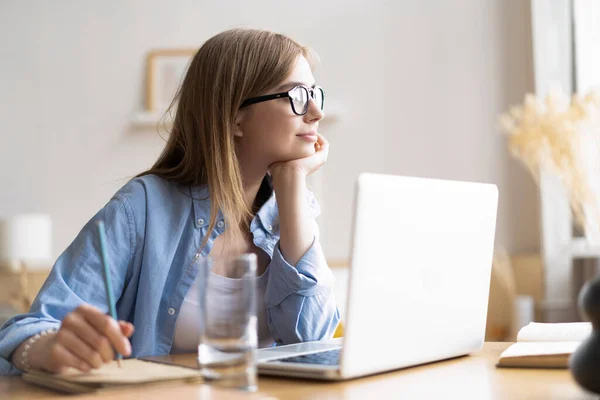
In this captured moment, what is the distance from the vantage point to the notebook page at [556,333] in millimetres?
1275

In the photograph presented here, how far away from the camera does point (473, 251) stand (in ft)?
3.95

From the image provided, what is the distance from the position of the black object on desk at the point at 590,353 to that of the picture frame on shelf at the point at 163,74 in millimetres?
3804

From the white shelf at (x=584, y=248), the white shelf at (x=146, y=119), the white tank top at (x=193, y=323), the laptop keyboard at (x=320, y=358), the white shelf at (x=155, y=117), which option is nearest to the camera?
the laptop keyboard at (x=320, y=358)

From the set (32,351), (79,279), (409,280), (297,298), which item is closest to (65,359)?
(32,351)

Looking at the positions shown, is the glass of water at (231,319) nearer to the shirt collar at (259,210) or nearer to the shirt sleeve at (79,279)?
the shirt sleeve at (79,279)

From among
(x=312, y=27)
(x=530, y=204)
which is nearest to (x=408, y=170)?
(x=530, y=204)

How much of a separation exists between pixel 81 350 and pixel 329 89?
3455 millimetres

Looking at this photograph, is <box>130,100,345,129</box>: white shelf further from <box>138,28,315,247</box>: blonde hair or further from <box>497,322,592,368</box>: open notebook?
<box>497,322,592,368</box>: open notebook

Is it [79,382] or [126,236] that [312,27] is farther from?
[79,382]

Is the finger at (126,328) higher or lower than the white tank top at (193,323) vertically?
higher

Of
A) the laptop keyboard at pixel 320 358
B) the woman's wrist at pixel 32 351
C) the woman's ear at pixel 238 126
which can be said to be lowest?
the laptop keyboard at pixel 320 358

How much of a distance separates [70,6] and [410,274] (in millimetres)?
3935

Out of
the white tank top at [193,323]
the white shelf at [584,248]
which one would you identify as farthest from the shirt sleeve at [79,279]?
the white shelf at [584,248]

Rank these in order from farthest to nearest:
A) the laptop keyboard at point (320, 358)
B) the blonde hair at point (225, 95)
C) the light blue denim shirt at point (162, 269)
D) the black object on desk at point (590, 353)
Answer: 1. the blonde hair at point (225, 95)
2. the light blue denim shirt at point (162, 269)
3. the laptop keyboard at point (320, 358)
4. the black object on desk at point (590, 353)
